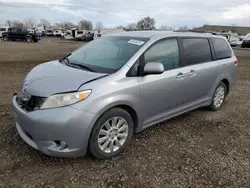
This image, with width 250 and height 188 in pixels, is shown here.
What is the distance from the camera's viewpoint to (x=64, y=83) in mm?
2963

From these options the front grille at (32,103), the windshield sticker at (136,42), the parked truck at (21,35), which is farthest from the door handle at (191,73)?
the parked truck at (21,35)

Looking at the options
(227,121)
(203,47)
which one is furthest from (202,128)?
(203,47)

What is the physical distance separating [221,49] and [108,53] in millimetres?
2668

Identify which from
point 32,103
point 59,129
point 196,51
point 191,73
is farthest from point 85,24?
point 59,129

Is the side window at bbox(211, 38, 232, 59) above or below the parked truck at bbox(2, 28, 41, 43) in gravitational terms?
above

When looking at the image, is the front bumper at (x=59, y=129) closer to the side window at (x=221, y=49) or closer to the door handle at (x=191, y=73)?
the door handle at (x=191, y=73)

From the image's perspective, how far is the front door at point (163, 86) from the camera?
137 inches

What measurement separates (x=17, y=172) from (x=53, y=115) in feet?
2.72

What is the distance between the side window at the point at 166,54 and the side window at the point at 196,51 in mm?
257

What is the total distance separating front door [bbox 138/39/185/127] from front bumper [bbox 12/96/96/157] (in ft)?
3.09

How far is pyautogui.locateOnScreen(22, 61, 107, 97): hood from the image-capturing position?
289 centimetres


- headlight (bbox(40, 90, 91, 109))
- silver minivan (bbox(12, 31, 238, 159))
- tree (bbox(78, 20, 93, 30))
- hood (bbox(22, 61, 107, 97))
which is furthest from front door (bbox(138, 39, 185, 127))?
tree (bbox(78, 20, 93, 30))

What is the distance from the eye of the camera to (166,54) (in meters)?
3.84

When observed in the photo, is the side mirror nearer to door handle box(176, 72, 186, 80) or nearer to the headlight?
door handle box(176, 72, 186, 80)
